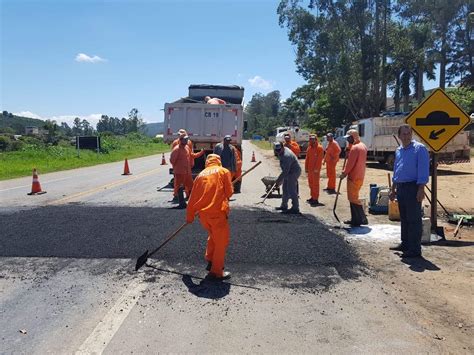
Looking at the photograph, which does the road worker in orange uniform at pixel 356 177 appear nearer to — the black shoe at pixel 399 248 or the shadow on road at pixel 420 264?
the black shoe at pixel 399 248

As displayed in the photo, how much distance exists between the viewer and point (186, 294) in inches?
183

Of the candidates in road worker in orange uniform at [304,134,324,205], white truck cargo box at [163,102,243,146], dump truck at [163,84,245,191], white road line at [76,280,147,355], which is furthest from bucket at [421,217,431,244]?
white truck cargo box at [163,102,243,146]

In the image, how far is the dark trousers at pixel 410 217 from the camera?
617cm

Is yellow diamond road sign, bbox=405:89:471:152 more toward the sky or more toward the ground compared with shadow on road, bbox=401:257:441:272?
more toward the sky

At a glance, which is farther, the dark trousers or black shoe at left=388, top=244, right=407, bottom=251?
black shoe at left=388, top=244, right=407, bottom=251

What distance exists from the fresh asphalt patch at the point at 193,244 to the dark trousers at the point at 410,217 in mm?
787

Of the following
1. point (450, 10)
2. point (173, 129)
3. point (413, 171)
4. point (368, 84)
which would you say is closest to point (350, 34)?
point (368, 84)

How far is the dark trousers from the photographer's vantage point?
20.2ft

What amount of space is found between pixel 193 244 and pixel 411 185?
3178mm

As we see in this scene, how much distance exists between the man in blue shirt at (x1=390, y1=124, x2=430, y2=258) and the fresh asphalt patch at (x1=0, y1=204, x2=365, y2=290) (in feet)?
2.64

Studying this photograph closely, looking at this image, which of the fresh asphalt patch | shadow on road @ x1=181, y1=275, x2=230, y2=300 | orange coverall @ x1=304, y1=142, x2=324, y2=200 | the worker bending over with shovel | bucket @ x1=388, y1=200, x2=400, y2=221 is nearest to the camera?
shadow on road @ x1=181, y1=275, x2=230, y2=300

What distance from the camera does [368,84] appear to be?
114 feet

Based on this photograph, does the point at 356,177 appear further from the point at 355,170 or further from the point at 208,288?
the point at 208,288

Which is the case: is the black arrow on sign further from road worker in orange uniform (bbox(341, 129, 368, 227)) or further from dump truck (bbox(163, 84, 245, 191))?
dump truck (bbox(163, 84, 245, 191))
